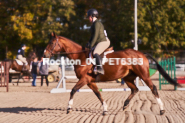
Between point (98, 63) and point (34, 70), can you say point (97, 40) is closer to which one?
point (98, 63)

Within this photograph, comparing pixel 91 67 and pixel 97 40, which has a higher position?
pixel 97 40

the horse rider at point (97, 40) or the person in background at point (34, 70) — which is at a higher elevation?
the horse rider at point (97, 40)

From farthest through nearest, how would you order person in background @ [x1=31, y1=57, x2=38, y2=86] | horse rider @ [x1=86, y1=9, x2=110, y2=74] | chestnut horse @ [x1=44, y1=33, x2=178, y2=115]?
1. person in background @ [x1=31, y1=57, x2=38, y2=86]
2. chestnut horse @ [x1=44, y1=33, x2=178, y2=115]
3. horse rider @ [x1=86, y1=9, x2=110, y2=74]

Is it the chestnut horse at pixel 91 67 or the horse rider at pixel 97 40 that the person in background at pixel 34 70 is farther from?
the horse rider at pixel 97 40

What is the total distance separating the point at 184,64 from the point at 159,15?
885 cm

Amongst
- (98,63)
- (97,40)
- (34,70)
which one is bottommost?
(34,70)

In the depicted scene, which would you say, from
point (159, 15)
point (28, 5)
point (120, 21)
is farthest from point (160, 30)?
point (28, 5)

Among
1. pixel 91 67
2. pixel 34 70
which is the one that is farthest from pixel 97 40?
pixel 34 70

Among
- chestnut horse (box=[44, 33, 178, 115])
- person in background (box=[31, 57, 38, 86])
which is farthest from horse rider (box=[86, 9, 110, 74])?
person in background (box=[31, 57, 38, 86])

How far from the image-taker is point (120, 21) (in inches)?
1893

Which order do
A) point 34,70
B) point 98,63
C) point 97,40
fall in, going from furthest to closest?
1. point 34,70
2. point 97,40
3. point 98,63

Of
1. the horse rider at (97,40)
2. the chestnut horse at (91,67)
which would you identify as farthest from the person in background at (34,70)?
the horse rider at (97,40)

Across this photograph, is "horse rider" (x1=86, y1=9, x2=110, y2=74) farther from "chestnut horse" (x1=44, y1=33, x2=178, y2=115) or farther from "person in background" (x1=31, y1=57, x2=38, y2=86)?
"person in background" (x1=31, y1=57, x2=38, y2=86)

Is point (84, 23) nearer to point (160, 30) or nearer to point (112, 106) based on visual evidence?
point (160, 30)
